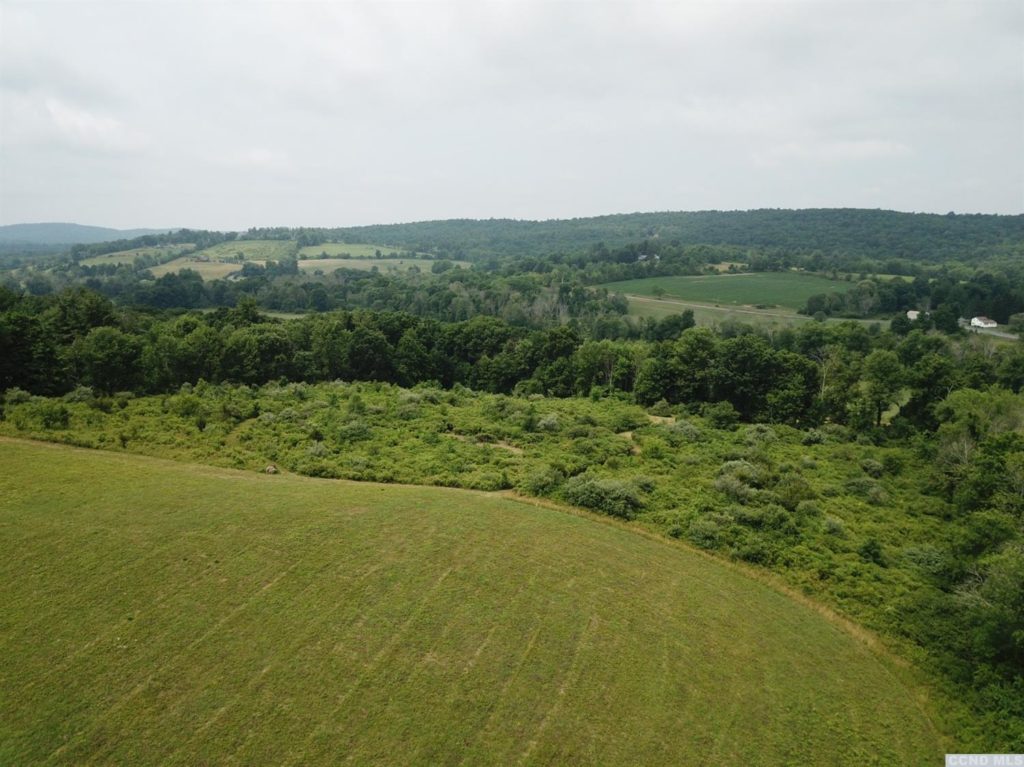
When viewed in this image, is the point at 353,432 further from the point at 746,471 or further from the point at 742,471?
the point at 746,471

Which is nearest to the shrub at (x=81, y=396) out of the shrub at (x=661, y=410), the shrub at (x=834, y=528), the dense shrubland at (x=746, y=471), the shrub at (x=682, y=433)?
the dense shrubland at (x=746, y=471)

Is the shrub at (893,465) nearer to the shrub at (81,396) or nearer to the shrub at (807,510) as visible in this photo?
the shrub at (807,510)

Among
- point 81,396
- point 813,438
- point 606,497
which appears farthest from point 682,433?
point 81,396

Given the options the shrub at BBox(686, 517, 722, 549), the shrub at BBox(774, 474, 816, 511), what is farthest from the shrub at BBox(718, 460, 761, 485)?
the shrub at BBox(686, 517, 722, 549)

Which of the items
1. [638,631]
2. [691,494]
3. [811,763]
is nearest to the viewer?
[811,763]

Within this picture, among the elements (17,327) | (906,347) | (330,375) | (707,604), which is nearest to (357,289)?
(330,375)

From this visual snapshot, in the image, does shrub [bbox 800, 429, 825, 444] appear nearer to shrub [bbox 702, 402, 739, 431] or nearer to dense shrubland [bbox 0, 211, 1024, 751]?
dense shrubland [bbox 0, 211, 1024, 751]

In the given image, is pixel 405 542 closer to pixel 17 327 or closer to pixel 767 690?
pixel 767 690
